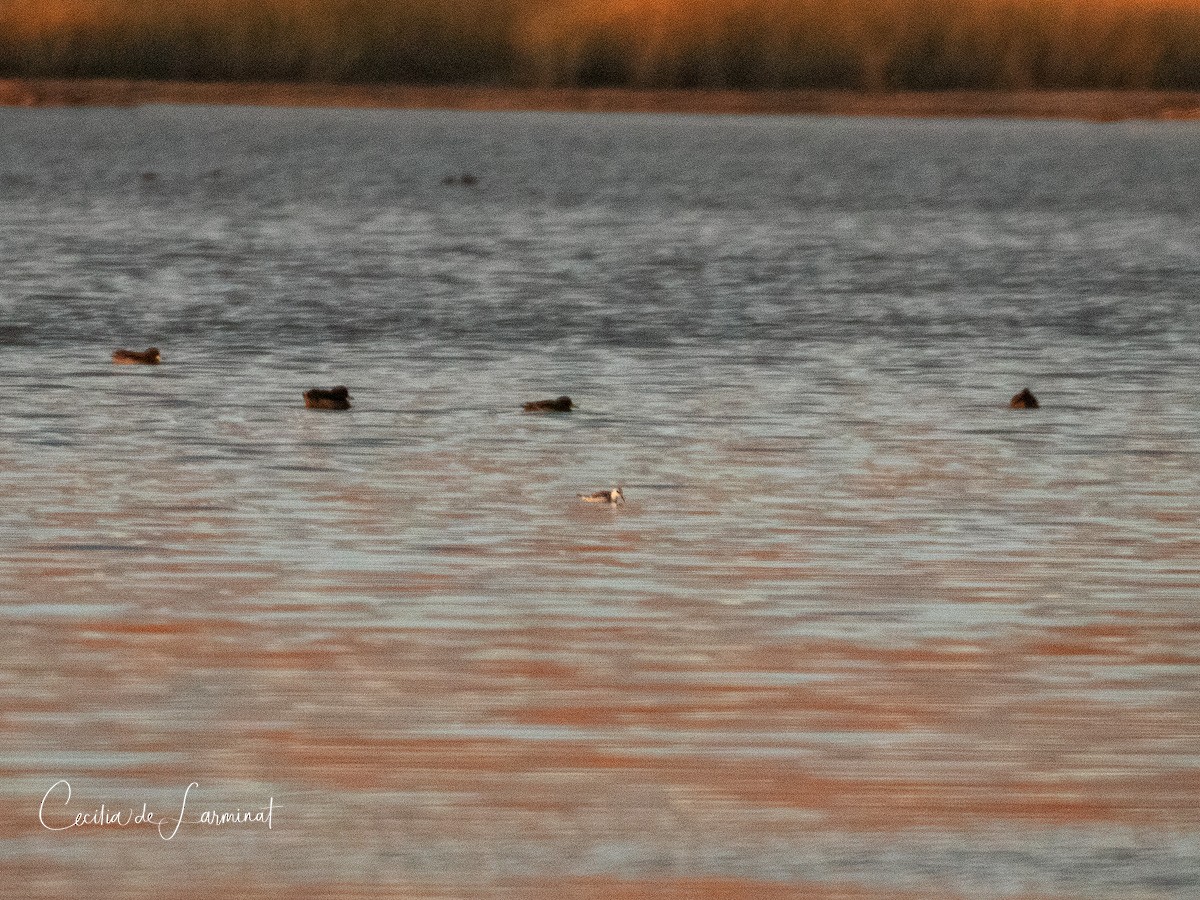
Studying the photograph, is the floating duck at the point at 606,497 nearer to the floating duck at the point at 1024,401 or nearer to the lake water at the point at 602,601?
the lake water at the point at 602,601

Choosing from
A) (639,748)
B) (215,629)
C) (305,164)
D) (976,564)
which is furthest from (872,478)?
(305,164)

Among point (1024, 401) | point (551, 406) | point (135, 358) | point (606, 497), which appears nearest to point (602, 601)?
point (606, 497)

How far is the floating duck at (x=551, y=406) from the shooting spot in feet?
73.7

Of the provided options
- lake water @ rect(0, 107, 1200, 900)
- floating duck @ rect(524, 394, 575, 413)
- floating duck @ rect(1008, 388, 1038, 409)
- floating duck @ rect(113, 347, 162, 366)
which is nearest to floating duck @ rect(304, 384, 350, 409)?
lake water @ rect(0, 107, 1200, 900)

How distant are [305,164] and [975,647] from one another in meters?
100

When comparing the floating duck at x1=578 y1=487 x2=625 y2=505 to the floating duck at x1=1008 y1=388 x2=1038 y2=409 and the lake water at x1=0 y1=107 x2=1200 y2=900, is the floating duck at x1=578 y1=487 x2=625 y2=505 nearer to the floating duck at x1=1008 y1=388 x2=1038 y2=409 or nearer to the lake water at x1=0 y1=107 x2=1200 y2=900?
the lake water at x1=0 y1=107 x2=1200 y2=900

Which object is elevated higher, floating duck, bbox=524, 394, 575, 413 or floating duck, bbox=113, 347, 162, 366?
floating duck, bbox=524, 394, 575, 413

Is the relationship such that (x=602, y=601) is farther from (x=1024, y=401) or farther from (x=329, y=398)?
(x=1024, y=401)

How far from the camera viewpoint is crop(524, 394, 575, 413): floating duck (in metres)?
22.5

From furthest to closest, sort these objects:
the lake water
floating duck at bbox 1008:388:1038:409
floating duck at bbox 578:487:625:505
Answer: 1. floating duck at bbox 1008:388:1038:409
2. floating duck at bbox 578:487:625:505
3. the lake water

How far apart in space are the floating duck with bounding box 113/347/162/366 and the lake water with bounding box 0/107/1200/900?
0.69 feet

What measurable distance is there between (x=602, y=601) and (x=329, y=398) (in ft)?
27.4

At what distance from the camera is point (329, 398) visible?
882 inches

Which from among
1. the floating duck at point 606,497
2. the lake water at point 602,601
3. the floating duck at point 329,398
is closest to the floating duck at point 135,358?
the lake water at point 602,601
